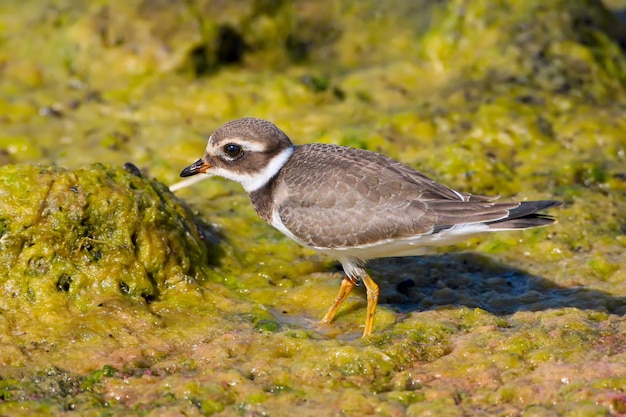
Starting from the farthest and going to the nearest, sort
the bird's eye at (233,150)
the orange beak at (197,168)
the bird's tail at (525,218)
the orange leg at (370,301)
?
the orange beak at (197,168) < the bird's eye at (233,150) < the orange leg at (370,301) < the bird's tail at (525,218)

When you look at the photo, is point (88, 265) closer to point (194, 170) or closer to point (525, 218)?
point (194, 170)

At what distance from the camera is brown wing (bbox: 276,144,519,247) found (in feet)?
22.0

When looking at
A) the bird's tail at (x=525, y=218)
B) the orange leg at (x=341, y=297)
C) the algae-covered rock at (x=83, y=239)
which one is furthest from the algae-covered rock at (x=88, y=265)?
the bird's tail at (x=525, y=218)

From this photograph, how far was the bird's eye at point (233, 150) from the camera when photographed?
24.1ft

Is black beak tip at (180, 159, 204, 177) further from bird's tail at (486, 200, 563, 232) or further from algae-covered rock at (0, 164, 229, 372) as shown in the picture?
bird's tail at (486, 200, 563, 232)

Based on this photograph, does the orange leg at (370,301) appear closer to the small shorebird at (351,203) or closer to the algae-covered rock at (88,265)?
the small shorebird at (351,203)

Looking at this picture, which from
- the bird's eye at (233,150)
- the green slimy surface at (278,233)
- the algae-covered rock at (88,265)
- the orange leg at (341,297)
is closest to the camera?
the green slimy surface at (278,233)

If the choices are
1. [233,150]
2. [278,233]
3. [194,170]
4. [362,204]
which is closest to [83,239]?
[194,170]

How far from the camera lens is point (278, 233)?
27.9 ft

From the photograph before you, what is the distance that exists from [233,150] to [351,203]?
4.00ft

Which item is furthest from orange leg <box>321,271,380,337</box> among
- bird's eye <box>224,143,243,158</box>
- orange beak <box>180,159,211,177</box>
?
orange beak <box>180,159,211,177</box>

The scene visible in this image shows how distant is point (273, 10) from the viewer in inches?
489

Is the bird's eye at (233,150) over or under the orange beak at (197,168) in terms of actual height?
over

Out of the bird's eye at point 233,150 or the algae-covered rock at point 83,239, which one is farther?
the bird's eye at point 233,150
